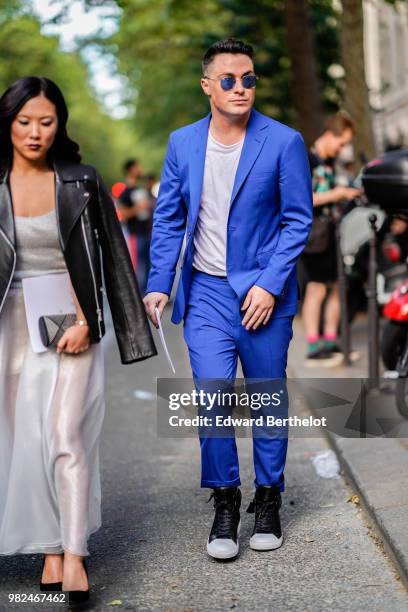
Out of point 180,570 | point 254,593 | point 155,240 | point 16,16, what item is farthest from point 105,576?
point 16,16

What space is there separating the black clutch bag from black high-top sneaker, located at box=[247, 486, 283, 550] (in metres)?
1.20

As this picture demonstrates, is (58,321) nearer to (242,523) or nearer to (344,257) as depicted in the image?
(242,523)

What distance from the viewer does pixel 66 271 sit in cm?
420

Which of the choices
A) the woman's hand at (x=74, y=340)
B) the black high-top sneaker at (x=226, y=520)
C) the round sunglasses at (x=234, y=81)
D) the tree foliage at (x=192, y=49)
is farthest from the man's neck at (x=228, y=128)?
A: the tree foliage at (x=192, y=49)

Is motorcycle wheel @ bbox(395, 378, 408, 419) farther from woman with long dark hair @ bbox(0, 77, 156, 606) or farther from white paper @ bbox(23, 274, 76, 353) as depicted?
white paper @ bbox(23, 274, 76, 353)

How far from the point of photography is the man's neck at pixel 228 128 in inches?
184

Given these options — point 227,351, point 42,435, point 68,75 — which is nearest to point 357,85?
point 227,351

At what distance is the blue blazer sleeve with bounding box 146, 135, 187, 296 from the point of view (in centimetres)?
477

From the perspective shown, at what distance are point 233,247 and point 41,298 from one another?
86 centimetres

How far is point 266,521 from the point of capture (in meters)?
4.86

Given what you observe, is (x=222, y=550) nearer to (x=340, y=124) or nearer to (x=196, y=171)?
(x=196, y=171)

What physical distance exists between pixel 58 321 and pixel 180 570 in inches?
45.8

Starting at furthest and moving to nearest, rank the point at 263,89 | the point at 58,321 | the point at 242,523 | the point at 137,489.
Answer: the point at 263,89, the point at 137,489, the point at 242,523, the point at 58,321

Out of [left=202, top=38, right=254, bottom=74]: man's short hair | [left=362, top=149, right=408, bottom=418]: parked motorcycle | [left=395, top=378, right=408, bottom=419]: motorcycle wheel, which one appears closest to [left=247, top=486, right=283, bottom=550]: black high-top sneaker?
[left=202, top=38, right=254, bottom=74]: man's short hair
